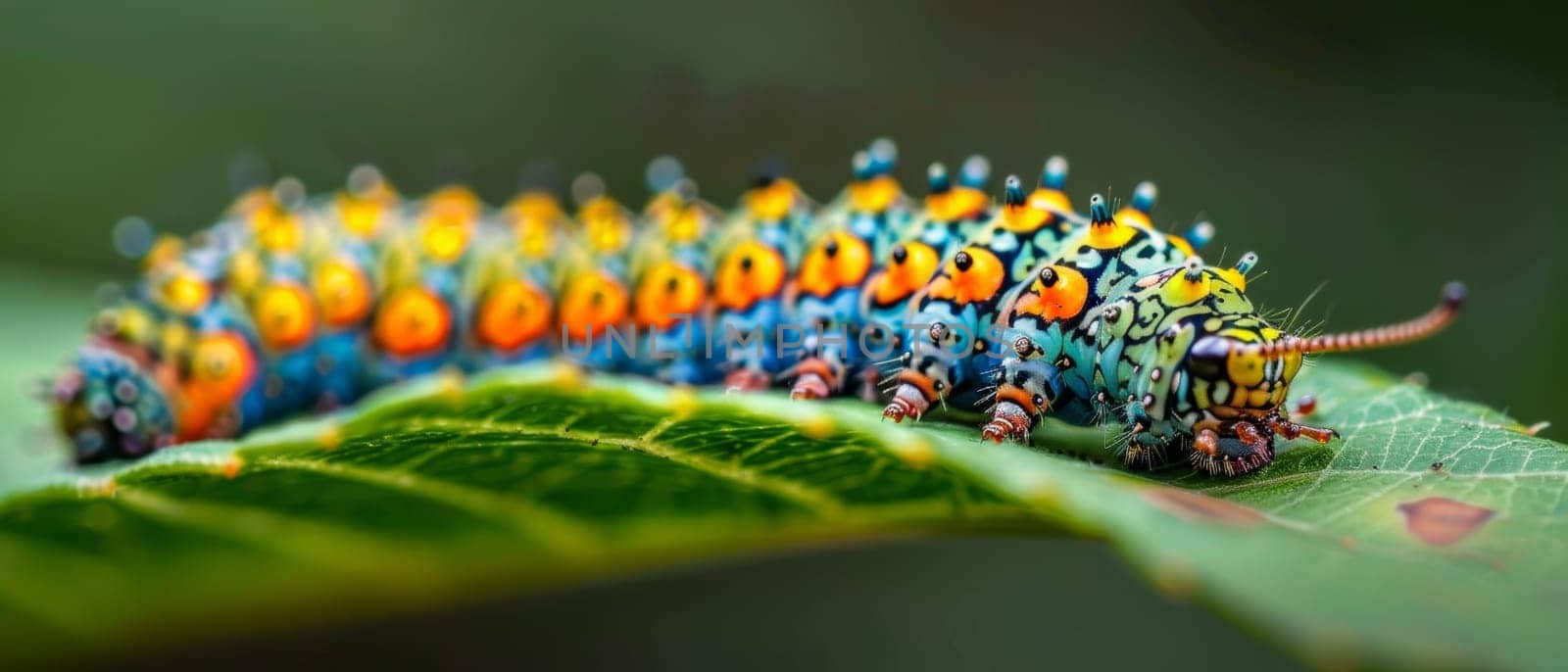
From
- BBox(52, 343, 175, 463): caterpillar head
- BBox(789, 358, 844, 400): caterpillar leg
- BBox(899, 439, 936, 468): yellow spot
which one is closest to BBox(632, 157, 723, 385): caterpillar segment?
BBox(789, 358, 844, 400): caterpillar leg

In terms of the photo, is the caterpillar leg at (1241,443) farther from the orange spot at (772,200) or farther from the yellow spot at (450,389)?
the orange spot at (772,200)

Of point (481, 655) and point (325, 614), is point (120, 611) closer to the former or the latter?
point (325, 614)

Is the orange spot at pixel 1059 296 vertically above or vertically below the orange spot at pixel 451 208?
below

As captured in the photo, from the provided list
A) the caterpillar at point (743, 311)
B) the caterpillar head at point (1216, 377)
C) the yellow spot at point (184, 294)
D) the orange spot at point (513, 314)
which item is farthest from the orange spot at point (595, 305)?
the caterpillar head at point (1216, 377)

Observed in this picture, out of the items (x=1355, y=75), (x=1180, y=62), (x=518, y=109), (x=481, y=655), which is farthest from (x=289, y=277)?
(x=1355, y=75)

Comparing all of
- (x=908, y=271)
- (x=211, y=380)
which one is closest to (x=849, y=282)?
(x=908, y=271)

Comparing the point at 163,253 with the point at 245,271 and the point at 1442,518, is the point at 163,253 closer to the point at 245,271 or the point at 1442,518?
the point at 245,271
